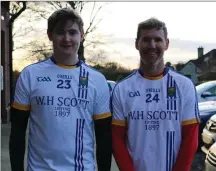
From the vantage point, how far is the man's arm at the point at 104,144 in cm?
305

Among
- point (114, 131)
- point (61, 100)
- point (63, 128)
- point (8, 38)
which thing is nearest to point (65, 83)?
A: point (61, 100)

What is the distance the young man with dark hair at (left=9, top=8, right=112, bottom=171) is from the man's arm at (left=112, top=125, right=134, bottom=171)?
92mm

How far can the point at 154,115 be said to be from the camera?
3.06 meters

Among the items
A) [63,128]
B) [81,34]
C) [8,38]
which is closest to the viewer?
[63,128]

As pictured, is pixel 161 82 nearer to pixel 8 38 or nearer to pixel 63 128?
pixel 63 128

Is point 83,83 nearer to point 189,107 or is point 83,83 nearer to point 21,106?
point 21,106

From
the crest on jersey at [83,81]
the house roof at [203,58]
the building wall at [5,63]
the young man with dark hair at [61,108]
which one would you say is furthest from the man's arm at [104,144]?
the house roof at [203,58]

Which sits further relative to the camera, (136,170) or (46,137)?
(136,170)

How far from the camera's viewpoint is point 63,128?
2.87 metres

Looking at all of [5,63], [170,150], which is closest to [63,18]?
[170,150]

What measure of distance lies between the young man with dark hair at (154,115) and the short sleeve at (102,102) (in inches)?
3.9

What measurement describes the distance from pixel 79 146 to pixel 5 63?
1439 centimetres

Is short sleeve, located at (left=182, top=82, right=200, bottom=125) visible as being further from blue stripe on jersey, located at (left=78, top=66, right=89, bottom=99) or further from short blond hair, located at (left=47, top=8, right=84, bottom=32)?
short blond hair, located at (left=47, top=8, right=84, bottom=32)

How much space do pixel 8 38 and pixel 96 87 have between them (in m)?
15.2
